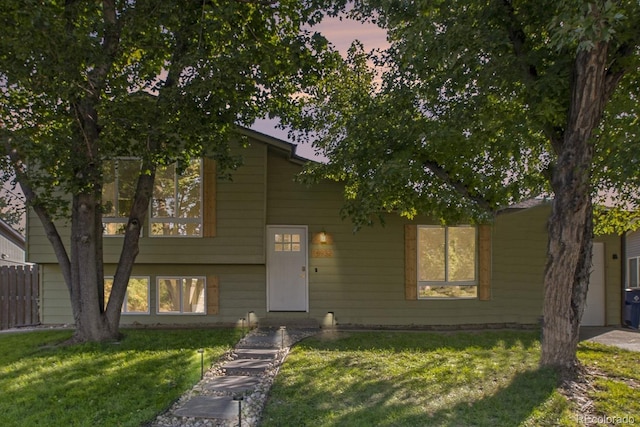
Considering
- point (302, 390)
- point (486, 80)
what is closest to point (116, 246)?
point (302, 390)

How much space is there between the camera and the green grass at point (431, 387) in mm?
4535

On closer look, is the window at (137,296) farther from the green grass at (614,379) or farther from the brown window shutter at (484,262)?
the green grass at (614,379)

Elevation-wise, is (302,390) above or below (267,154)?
below

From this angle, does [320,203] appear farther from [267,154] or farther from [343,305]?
[343,305]

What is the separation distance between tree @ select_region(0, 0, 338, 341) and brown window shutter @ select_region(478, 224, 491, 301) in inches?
207

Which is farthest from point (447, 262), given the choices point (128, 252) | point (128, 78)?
point (128, 78)

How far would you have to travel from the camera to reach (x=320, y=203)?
399 inches

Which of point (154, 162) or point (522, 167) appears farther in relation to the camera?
point (522, 167)

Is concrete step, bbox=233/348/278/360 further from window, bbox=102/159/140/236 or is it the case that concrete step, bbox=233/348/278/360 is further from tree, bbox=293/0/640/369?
window, bbox=102/159/140/236

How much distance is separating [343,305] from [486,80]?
5821 millimetres

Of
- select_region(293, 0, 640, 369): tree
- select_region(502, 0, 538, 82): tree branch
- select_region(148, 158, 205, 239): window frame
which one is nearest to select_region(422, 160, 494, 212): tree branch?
select_region(293, 0, 640, 369): tree

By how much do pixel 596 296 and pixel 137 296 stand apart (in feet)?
34.3

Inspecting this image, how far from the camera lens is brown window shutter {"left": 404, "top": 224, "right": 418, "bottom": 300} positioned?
1003 centimetres

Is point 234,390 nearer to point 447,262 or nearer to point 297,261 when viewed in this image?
point 297,261
